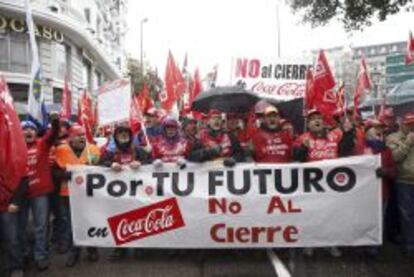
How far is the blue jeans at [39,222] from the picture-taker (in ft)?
24.6

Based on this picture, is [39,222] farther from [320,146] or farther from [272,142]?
[320,146]

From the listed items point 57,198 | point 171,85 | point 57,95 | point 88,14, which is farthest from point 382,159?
point 88,14

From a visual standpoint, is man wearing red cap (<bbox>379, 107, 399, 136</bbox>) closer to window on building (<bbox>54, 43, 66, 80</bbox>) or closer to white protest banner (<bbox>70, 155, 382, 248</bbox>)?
white protest banner (<bbox>70, 155, 382, 248</bbox>)

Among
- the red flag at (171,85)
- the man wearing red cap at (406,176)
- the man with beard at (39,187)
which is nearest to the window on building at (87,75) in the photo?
the red flag at (171,85)

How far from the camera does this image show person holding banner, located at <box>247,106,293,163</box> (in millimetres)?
7922

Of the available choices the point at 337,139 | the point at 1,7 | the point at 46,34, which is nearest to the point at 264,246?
the point at 337,139

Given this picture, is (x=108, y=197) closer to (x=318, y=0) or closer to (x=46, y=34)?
(x=318, y=0)

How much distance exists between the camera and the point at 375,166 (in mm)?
7609

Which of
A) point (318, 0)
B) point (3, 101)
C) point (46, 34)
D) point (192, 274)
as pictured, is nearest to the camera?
point (3, 101)

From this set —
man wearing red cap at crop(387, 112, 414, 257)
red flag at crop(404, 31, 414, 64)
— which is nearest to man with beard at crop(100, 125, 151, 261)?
man wearing red cap at crop(387, 112, 414, 257)

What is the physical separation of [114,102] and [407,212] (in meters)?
3.85

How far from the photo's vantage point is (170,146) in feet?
26.8

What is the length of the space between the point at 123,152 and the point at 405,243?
11.0 ft

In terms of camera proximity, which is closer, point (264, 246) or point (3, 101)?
point (3, 101)
